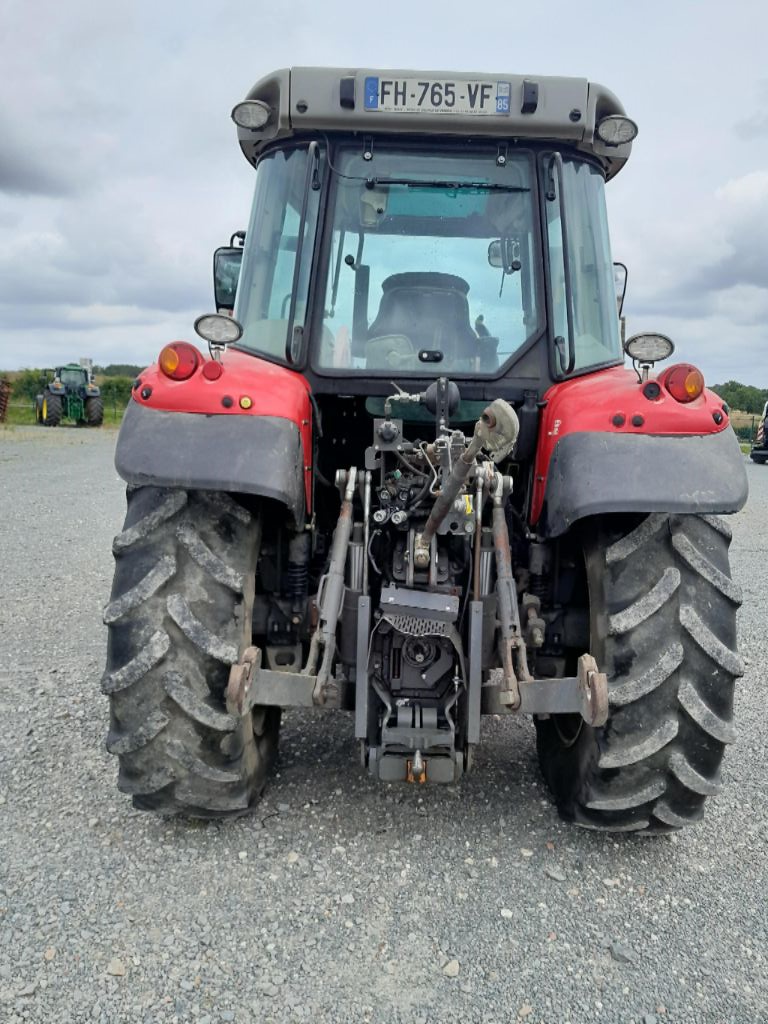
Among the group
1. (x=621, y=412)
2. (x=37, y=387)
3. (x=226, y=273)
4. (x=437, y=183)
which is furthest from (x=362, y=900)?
(x=37, y=387)

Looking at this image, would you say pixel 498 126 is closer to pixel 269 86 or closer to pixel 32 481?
pixel 269 86

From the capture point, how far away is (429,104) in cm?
323

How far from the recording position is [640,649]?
2.73m

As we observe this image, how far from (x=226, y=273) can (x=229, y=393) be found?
1387 millimetres

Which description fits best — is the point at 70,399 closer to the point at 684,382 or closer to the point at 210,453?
the point at 210,453

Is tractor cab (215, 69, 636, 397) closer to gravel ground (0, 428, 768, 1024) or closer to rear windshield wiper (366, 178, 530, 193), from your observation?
rear windshield wiper (366, 178, 530, 193)

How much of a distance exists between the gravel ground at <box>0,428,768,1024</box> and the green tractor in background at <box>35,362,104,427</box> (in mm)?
28577

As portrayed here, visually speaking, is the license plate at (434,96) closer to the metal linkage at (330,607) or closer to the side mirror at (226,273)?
the side mirror at (226,273)

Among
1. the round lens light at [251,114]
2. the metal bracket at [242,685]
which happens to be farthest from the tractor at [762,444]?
the metal bracket at [242,685]

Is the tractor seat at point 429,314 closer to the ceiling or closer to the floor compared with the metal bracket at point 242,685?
closer to the ceiling

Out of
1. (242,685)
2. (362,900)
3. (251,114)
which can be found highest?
(251,114)

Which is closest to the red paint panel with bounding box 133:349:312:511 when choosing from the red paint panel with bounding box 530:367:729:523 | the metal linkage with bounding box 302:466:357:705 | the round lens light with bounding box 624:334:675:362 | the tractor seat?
the metal linkage with bounding box 302:466:357:705

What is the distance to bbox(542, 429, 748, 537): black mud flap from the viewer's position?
2600 millimetres

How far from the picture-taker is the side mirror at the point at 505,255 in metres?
3.39
